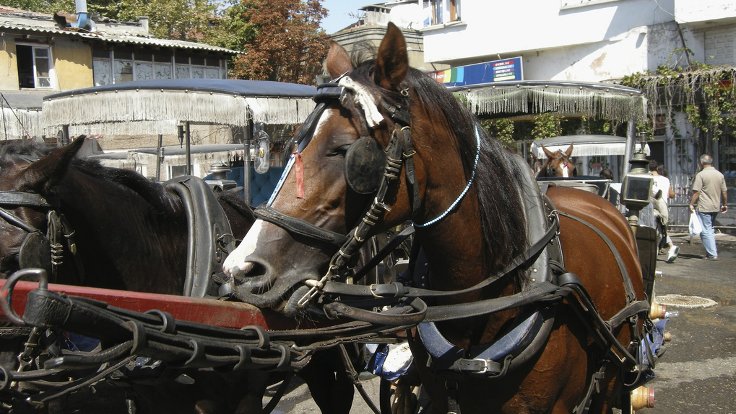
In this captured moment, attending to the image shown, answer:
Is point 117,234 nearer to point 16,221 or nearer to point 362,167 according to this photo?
point 16,221

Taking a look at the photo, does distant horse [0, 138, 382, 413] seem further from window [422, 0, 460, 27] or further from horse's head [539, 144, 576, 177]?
window [422, 0, 460, 27]

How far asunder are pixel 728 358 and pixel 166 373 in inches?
224

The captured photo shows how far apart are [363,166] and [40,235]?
1.55m

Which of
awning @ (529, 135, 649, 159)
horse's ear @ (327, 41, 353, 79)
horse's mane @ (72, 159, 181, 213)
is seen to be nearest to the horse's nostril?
horse's ear @ (327, 41, 353, 79)

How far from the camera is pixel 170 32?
28.6 m

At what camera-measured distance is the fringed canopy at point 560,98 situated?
5238 mm

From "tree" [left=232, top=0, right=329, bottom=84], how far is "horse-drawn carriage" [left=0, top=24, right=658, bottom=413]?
923 inches

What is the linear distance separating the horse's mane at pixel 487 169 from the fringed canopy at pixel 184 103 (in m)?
3.71

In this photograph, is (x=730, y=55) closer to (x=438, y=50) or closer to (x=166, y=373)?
(x=438, y=50)

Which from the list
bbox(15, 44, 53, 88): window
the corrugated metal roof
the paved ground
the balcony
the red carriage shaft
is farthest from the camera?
bbox(15, 44, 53, 88): window

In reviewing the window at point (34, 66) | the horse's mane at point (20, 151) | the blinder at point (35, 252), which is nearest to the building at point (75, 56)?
the window at point (34, 66)

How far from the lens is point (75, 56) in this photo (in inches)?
873

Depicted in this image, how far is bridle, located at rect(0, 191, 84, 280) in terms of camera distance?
2814 millimetres

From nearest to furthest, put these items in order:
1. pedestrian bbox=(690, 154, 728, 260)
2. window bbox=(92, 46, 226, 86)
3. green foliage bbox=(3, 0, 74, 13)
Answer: pedestrian bbox=(690, 154, 728, 260) < window bbox=(92, 46, 226, 86) < green foliage bbox=(3, 0, 74, 13)
